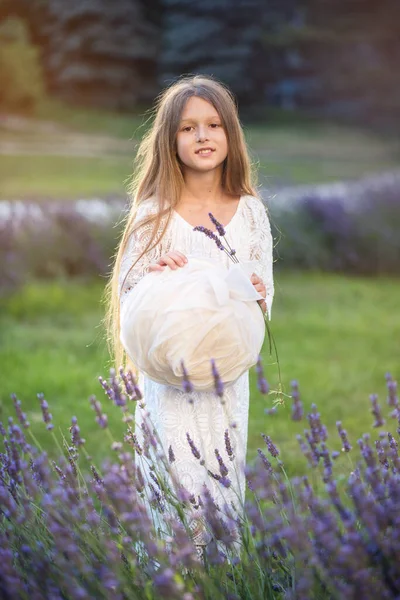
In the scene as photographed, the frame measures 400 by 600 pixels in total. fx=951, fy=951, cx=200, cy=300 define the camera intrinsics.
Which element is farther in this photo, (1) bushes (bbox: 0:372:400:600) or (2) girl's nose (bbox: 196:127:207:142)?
(2) girl's nose (bbox: 196:127:207:142)

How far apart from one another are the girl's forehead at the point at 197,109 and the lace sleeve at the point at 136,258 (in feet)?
1.15

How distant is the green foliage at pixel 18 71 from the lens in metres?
13.0

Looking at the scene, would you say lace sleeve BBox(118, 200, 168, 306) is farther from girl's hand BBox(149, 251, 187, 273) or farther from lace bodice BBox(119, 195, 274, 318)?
girl's hand BBox(149, 251, 187, 273)

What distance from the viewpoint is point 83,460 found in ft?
15.2

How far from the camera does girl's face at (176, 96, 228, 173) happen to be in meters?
3.00

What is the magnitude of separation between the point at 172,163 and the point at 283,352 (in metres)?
4.15

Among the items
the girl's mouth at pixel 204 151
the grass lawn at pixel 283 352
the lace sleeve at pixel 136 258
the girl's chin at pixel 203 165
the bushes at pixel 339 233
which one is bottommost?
the grass lawn at pixel 283 352

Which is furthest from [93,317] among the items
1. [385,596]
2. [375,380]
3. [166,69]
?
[166,69]

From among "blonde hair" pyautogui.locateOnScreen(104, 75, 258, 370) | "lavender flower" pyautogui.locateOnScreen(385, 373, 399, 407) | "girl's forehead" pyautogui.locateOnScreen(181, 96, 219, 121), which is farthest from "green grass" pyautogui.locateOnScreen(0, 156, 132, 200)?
"lavender flower" pyautogui.locateOnScreen(385, 373, 399, 407)

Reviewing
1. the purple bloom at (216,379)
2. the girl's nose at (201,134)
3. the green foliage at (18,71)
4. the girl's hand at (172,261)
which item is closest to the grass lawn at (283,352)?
the girl's nose at (201,134)

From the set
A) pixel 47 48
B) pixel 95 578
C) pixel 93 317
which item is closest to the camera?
pixel 95 578

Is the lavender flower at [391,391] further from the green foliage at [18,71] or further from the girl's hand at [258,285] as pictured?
the green foliage at [18,71]

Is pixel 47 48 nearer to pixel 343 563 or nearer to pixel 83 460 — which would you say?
pixel 83 460

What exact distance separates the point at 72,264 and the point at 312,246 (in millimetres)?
2584
